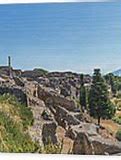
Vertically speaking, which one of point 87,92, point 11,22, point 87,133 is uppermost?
point 11,22

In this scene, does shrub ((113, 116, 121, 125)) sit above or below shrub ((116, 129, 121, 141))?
above

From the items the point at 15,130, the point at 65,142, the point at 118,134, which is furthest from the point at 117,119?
the point at 15,130

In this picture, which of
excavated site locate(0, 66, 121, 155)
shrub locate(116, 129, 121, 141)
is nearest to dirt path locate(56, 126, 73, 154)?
excavated site locate(0, 66, 121, 155)

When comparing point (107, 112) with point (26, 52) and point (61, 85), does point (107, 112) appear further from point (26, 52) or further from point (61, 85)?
point (26, 52)

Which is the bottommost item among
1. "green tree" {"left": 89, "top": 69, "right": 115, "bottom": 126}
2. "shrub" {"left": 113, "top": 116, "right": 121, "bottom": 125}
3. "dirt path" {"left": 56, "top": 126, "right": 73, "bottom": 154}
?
"dirt path" {"left": 56, "top": 126, "right": 73, "bottom": 154}

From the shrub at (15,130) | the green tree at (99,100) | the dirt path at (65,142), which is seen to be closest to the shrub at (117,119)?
the green tree at (99,100)

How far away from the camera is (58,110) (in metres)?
2.59

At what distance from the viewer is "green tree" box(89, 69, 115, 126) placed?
2494mm

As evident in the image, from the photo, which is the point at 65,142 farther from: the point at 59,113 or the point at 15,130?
the point at 15,130

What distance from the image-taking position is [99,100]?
251cm

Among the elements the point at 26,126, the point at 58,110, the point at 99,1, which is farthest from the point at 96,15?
the point at 26,126

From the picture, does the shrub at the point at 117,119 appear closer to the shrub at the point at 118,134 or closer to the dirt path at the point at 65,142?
the shrub at the point at 118,134

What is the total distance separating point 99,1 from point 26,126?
2.69 ft

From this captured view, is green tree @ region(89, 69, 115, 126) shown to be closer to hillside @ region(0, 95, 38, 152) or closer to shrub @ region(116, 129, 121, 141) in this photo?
shrub @ region(116, 129, 121, 141)
